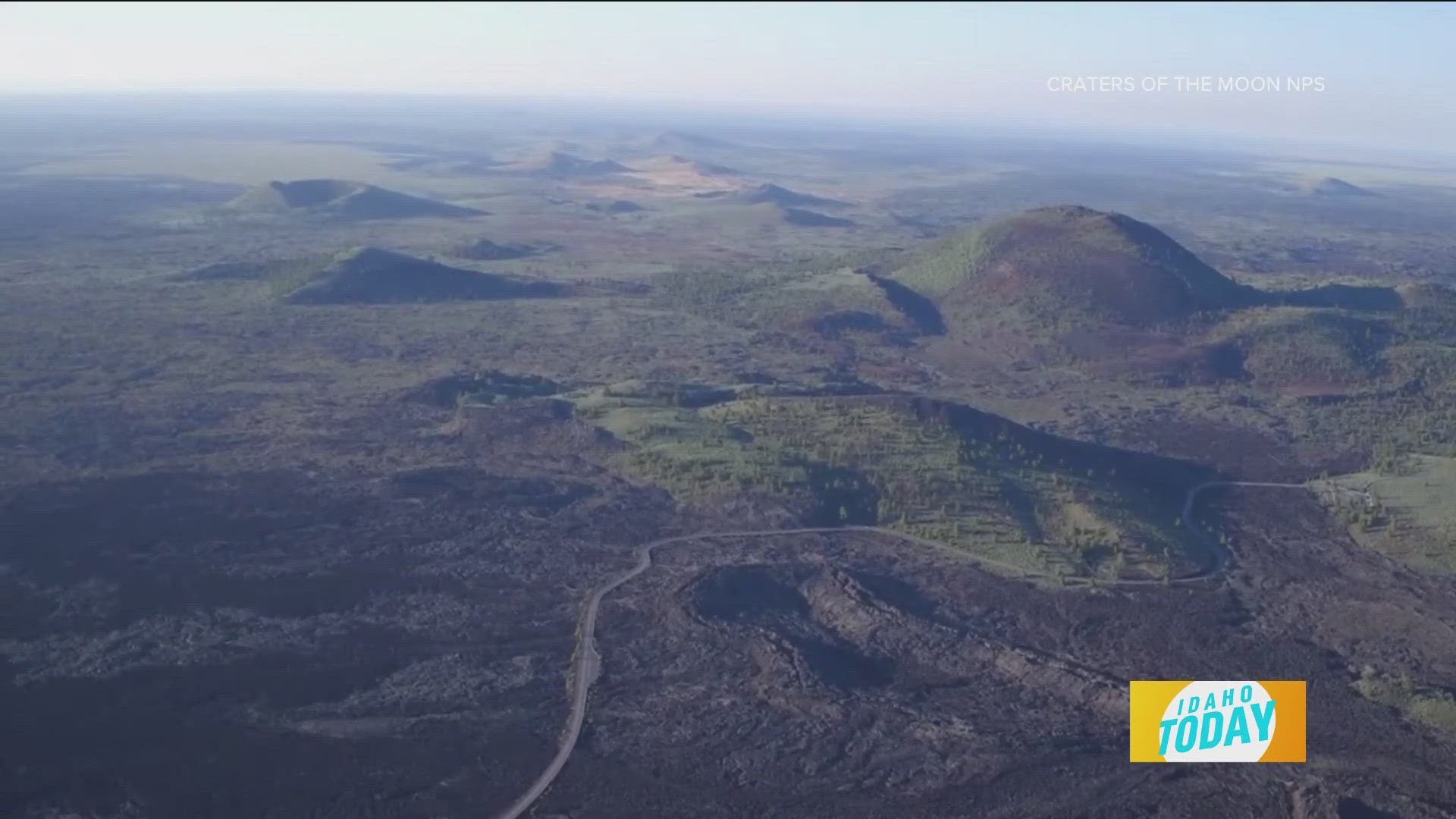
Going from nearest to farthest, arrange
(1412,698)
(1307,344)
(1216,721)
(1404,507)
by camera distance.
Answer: (1216,721), (1412,698), (1404,507), (1307,344)

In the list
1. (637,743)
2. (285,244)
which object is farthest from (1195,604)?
(285,244)

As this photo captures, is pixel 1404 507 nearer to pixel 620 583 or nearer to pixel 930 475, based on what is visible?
pixel 930 475

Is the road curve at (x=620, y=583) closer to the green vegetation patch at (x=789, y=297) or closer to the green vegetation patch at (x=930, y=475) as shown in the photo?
the green vegetation patch at (x=930, y=475)

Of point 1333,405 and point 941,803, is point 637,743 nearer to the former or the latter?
point 941,803

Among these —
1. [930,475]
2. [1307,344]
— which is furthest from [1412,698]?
[1307,344]

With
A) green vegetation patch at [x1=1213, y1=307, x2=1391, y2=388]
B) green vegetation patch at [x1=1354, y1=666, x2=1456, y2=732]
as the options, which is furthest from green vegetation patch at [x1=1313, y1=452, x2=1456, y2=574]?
green vegetation patch at [x1=1213, y1=307, x2=1391, y2=388]

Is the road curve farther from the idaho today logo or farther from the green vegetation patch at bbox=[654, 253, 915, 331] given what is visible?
the green vegetation patch at bbox=[654, 253, 915, 331]
